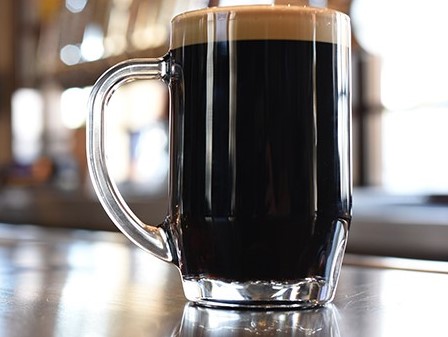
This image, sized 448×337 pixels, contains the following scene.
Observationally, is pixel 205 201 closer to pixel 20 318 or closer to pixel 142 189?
pixel 20 318

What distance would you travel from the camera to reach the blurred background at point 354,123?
2477mm

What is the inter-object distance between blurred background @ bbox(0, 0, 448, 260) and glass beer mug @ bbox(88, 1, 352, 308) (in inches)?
41.4

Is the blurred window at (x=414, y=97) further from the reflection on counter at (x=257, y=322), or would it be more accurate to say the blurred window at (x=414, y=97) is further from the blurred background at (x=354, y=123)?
the reflection on counter at (x=257, y=322)

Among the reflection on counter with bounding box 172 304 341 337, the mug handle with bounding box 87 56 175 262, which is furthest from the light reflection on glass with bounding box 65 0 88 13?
the reflection on counter with bounding box 172 304 341 337

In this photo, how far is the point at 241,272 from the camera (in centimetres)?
56

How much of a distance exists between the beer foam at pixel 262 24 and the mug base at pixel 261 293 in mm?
153

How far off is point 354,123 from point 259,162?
123 inches

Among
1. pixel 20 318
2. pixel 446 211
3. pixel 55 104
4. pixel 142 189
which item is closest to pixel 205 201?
pixel 20 318

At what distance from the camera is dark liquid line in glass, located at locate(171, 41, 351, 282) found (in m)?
0.56

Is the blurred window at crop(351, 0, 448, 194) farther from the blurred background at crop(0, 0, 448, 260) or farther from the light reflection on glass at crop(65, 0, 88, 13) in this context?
the light reflection on glass at crop(65, 0, 88, 13)

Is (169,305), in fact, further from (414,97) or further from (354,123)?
(354,123)

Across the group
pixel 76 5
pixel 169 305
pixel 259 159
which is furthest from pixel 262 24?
pixel 76 5

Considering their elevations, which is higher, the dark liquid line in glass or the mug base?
the dark liquid line in glass

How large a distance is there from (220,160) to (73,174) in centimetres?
389
